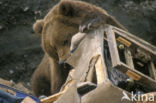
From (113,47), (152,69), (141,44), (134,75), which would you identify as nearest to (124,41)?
(141,44)

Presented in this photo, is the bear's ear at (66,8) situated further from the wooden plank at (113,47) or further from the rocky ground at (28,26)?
the rocky ground at (28,26)

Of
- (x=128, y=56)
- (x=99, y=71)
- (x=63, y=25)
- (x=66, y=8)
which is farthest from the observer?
(x=63, y=25)

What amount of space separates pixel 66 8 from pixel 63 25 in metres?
0.35

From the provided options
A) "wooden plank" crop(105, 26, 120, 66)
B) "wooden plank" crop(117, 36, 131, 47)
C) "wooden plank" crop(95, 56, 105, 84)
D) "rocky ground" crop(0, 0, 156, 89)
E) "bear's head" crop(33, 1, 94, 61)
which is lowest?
"rocky ground" crop(0, 0, 156, 89)

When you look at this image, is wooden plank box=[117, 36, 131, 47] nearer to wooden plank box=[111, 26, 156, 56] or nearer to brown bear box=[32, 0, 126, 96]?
wooden plank box=[111, 26, 156, 56]

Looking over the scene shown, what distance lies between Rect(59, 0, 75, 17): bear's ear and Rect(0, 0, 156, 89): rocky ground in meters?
2.98

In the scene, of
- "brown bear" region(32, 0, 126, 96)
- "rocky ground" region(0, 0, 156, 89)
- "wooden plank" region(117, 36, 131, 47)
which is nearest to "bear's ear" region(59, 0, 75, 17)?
"brown bear" region(32, 0, 126, 96)

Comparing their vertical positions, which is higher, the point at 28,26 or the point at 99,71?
the point at 99,71

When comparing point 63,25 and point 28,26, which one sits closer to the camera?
point 63,25

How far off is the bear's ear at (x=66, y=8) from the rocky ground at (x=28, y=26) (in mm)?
2984

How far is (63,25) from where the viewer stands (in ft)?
14.8

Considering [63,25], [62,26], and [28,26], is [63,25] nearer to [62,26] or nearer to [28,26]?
[62,26]

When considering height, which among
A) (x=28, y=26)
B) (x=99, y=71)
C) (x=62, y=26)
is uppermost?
(x=99, y=71)

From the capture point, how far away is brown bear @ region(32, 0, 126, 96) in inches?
161
